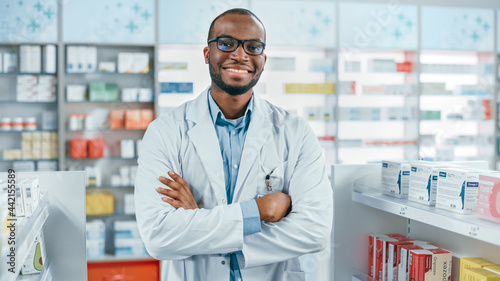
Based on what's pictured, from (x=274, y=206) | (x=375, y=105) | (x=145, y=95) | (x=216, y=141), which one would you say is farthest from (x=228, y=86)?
(x=375, y=105)

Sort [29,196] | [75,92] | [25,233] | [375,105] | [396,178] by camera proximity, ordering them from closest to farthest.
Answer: [25,233] < [29,196] < [396,178] < [75,92] < [375,105]

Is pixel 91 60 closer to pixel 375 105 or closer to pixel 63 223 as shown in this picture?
pixel 63 223

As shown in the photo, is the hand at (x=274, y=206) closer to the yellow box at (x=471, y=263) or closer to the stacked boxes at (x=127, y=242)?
the yellow box at (x=471, y=263)

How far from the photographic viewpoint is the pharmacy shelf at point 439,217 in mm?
1725

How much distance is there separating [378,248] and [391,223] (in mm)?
265

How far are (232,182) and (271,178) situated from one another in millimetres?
161

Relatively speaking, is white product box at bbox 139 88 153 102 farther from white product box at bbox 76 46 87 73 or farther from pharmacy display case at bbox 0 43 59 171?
pharmacy display case at bbox 0 43 59 171

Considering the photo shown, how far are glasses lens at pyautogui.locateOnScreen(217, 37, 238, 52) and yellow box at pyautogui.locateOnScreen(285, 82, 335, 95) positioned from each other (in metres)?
3.84

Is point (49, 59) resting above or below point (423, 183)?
above

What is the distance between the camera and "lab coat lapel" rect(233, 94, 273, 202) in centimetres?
187

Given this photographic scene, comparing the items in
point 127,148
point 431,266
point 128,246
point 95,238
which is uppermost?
point 127,148

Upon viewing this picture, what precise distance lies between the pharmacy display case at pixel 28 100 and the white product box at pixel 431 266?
165 inches

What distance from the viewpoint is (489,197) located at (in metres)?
1.82

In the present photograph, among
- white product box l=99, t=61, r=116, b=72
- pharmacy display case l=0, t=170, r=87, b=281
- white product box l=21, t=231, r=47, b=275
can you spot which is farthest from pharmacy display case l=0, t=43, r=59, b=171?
white product box l=21, t=231, r=47, b=275
